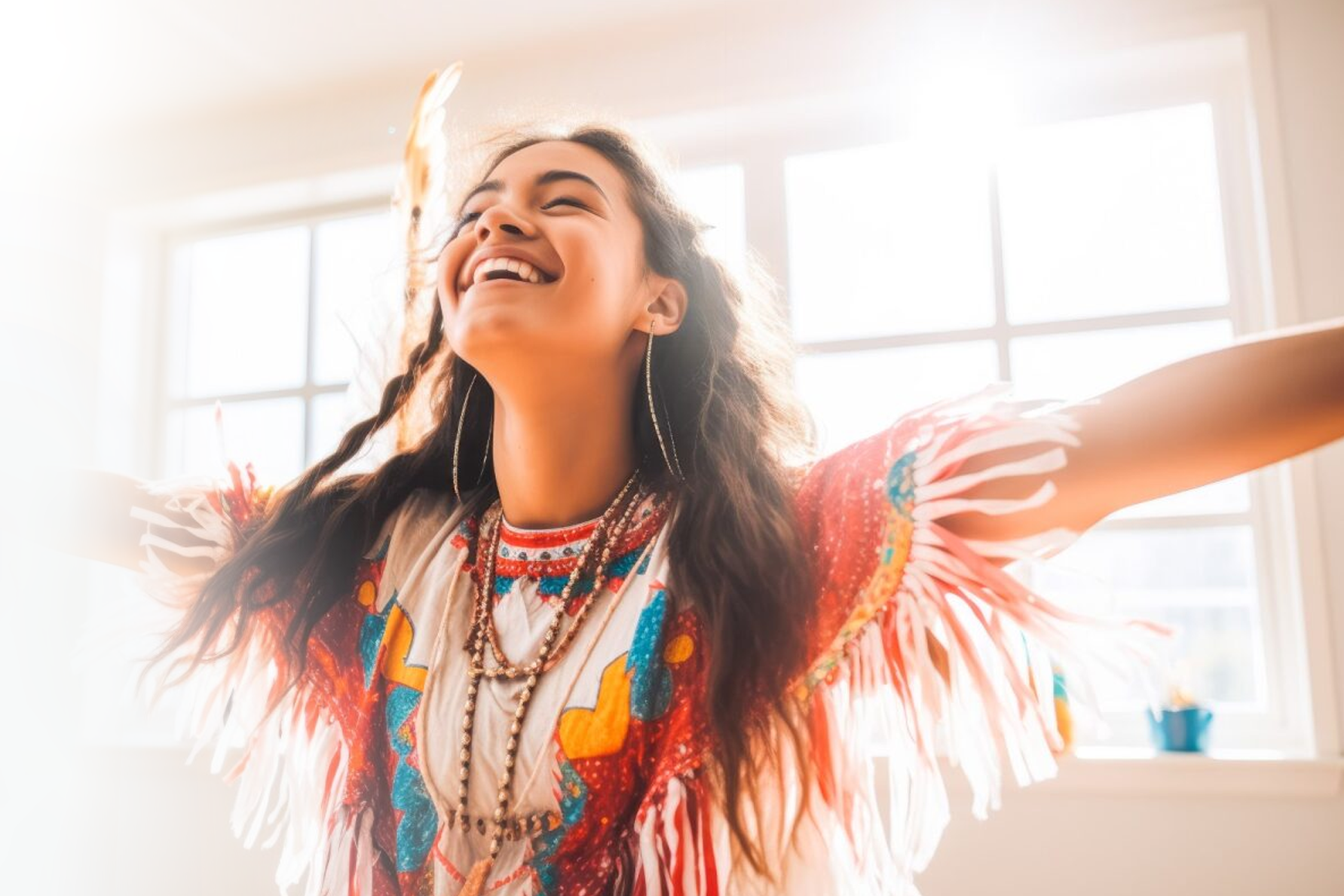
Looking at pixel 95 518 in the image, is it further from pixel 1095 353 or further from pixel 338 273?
pixel 1095 353

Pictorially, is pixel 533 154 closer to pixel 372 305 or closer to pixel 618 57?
pixel 372 305

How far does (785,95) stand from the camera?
6.79 feet

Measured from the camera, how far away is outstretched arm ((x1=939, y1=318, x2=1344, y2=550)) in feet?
2.08

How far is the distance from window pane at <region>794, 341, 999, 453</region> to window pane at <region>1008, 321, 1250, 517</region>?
8cm

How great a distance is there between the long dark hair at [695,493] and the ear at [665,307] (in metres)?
0.01

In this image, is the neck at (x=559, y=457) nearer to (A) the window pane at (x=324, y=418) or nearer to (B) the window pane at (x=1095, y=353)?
(B) the window pane at (x=1095, y=353)

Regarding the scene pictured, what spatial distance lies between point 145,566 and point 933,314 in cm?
161

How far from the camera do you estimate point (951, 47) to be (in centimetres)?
200

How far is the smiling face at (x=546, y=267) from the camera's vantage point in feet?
2.98

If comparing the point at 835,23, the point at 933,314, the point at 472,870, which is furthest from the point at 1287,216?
the point at 472,870

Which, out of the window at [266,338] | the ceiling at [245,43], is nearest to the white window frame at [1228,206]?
the ceiling at [245,43]

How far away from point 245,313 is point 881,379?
1.81 meters

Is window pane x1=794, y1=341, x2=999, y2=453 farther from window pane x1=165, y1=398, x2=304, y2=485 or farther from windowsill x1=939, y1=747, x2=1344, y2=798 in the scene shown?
window pane x1=165, y1=398, x2=304, y2=485

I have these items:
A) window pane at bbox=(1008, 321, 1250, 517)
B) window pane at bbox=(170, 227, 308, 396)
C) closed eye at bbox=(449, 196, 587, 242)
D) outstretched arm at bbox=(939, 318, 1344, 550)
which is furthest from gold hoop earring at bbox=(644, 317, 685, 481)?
window pane at bbox=(170, 227, 308, 396)
